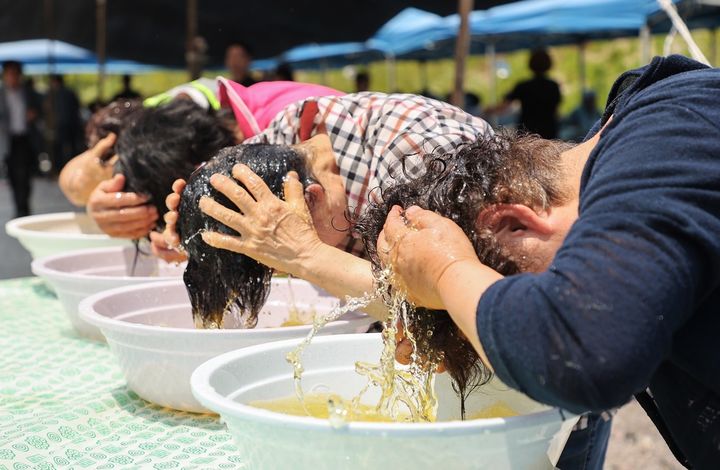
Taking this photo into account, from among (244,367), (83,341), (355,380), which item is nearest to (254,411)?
(244,367)

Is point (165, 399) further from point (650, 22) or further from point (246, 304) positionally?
point (650, 22)

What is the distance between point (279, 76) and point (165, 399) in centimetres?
690

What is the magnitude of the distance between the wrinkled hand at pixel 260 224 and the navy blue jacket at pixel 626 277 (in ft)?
1.73

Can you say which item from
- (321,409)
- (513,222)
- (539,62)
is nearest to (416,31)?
(539,62)

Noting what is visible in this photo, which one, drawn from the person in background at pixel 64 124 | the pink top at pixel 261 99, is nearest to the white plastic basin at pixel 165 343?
the pink top at pixel 261 99

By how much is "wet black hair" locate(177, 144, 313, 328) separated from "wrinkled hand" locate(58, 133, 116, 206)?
1.02 metres

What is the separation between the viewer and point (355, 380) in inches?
47.6

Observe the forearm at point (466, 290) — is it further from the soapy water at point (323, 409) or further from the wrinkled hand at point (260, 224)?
the wrinkled hand at point (260, 224)

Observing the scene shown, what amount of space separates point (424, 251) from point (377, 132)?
65cm

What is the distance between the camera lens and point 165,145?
6.20 ft

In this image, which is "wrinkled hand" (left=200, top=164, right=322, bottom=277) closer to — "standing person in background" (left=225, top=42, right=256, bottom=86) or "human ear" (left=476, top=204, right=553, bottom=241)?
"human ear" (left=476, top=204, right=553, bottom=241)

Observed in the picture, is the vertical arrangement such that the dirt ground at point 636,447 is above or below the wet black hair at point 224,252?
below

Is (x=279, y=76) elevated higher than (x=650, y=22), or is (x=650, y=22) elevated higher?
(x=650, y=22)

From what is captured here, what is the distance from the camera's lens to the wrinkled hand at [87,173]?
7.69 feet
